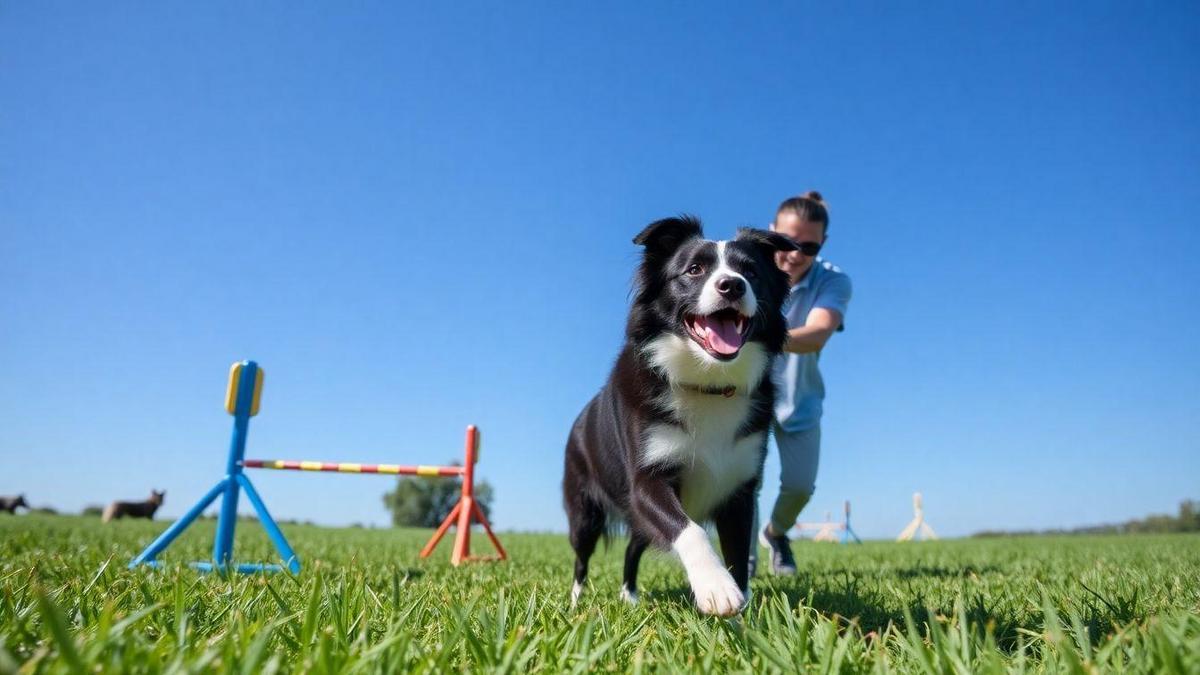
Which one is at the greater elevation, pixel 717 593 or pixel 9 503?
pixel 717 593

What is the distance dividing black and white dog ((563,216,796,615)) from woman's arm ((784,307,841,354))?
2.51 ft

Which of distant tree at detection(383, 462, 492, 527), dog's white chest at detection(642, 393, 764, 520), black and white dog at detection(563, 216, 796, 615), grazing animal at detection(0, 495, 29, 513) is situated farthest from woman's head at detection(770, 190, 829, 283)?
distant tree at detection(383, 462, 492, 527)

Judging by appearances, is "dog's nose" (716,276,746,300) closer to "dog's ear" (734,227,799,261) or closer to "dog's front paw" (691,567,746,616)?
"dog's ear" (734,227,799,261)

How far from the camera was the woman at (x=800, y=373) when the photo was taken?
16.2 ft

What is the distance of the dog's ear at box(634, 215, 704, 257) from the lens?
11.6 ft

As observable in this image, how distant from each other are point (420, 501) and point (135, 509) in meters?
37.5

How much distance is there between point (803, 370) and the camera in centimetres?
513

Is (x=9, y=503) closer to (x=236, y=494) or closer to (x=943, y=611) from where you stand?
(x=236, y=494)

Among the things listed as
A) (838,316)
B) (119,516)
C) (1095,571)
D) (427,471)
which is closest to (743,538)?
(838,316)

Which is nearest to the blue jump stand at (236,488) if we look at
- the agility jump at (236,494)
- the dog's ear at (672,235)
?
the agility jump at (236,494)

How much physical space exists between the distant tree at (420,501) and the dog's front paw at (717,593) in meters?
55.8

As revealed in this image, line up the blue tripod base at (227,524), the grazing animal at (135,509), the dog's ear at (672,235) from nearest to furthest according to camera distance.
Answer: the dog's ear at (672,235) → the blue tripod base at (227,524) → the grazing animal at (135,509)

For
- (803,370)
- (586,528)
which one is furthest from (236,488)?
(803,370)

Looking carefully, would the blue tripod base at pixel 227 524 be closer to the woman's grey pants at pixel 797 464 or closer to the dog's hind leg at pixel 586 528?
the dog's hind leg at pixel 586 528
